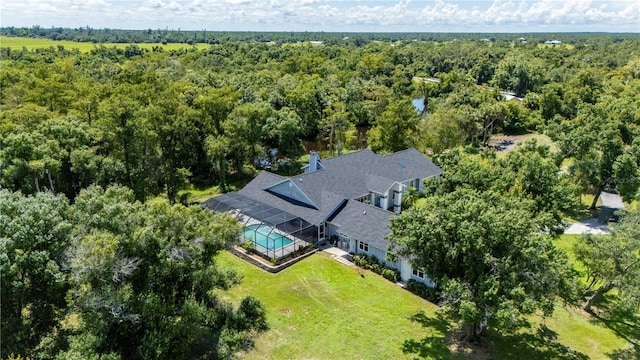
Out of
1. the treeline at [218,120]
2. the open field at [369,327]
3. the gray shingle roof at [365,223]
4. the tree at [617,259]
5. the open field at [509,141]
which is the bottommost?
the open field at [369,327]

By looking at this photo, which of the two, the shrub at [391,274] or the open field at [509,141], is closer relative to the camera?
the shrub at [391,274]

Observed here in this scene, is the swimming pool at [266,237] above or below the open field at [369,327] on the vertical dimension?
above

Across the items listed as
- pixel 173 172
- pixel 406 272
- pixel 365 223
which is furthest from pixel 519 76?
pixel 173 172

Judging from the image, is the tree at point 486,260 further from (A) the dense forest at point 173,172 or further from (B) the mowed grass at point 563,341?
(B) the mowed grass at point 563,341

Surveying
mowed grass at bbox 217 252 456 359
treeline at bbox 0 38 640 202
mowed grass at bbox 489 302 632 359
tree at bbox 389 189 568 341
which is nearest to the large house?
mowed grass at bbox 217 252 456 359

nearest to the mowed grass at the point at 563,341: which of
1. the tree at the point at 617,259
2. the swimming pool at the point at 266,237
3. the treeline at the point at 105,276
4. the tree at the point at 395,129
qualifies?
the tree at the point at 617,259

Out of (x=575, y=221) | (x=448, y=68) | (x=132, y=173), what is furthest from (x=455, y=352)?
(x=448, y=68)

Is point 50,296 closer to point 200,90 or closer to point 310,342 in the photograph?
point 310,342
